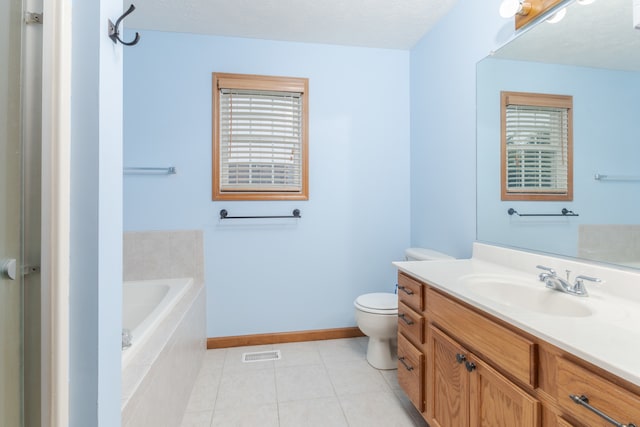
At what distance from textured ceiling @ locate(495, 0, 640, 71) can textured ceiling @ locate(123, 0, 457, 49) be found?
74 centimetres

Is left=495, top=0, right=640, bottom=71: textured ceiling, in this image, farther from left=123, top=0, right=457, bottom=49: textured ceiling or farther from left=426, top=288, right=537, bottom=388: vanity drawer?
left=426, top=288, right=537, bottom=388: vanity drawer

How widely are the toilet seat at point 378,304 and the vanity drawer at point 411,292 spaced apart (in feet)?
1.13

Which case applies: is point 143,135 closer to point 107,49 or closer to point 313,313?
point 107,49

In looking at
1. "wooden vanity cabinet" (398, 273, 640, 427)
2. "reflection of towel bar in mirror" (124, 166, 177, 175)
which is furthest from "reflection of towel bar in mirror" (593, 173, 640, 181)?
"reflection of towel bar in mirror" (124, 166, 177, 175)

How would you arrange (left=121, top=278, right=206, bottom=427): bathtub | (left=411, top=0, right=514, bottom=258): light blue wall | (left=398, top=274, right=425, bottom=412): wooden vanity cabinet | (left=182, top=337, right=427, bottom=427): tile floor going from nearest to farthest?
(left=121, top=278, right=206, bottom=427): bathtub → (left=398, top=274, right=425, bottom=412): wooden vanity cabinet → (left=182, top=337, right=427, bottom=427): tile floor → (left=411, top=0, right=514, bottom=258): light blue wall

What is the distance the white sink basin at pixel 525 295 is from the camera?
1.03 m

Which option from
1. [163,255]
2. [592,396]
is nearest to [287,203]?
[163,255]

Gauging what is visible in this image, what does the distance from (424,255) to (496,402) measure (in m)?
1.16

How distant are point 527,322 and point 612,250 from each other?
62 centimetres

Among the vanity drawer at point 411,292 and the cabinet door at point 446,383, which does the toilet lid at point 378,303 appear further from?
the cabinet door at point 446,383

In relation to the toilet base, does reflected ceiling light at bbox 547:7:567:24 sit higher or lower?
higher

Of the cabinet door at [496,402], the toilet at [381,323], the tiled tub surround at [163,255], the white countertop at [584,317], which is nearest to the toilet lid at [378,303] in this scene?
the toilet at [381,323]

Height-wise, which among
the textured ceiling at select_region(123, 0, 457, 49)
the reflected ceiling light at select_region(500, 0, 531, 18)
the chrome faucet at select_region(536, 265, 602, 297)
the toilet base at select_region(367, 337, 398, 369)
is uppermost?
the textured ceiling at select_region(123, 0, 457, 49)

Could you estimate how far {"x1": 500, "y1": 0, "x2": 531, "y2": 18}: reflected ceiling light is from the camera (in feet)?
4.51
